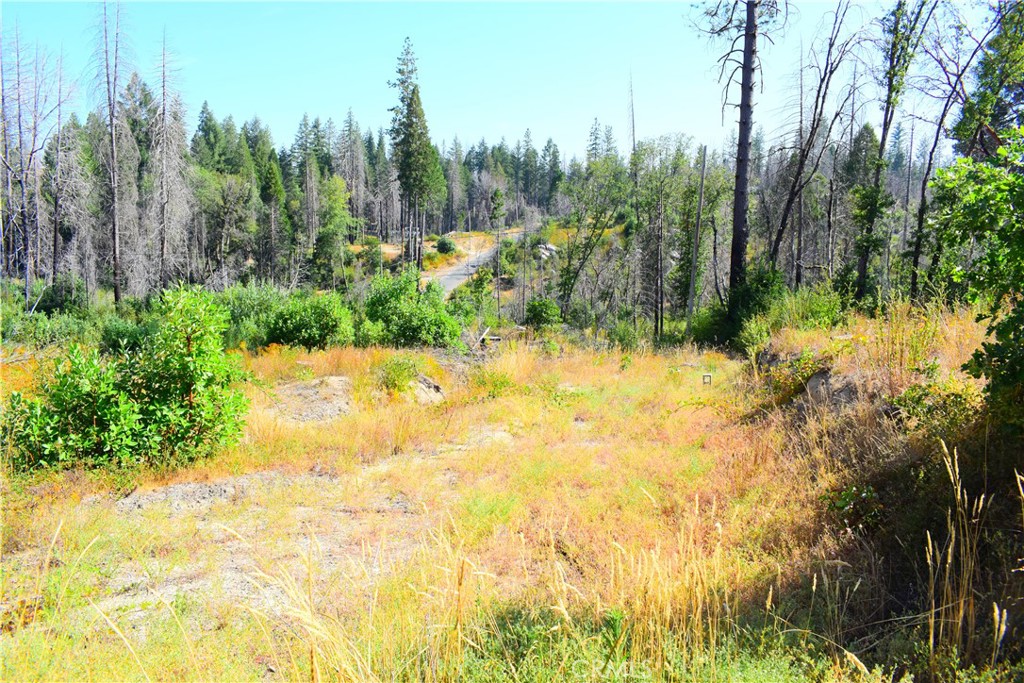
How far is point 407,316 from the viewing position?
14328mm

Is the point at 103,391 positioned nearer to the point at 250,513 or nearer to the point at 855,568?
the point at 250,513

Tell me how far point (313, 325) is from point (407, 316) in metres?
2.32

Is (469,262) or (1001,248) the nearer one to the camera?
(1001,248)

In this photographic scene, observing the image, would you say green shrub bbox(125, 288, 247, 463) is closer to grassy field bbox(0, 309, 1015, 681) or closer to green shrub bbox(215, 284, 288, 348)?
grassy field bbox(0, 309, 1015, 681)

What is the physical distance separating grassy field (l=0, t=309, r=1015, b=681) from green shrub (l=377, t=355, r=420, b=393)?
0.25 m

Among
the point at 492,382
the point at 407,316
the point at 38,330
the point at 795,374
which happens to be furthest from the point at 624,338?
the point at 38,330

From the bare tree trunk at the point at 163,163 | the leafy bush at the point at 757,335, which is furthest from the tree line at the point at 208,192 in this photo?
the leafy bush at the point at 757,335

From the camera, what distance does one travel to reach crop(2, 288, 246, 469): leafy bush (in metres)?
5.47

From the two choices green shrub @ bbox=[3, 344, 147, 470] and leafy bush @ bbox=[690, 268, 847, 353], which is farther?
leafy bush @ bbox=[690, 268, 847, 353]

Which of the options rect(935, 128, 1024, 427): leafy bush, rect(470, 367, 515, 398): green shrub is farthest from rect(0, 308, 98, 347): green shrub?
rect(935, 128, 1024, 427): leafy bush

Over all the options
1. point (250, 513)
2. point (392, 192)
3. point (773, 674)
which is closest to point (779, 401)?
point (773, 674)

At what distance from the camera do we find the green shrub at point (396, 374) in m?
9.98

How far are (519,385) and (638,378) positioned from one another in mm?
2443

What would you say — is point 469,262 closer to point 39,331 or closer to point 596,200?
point 596,200
